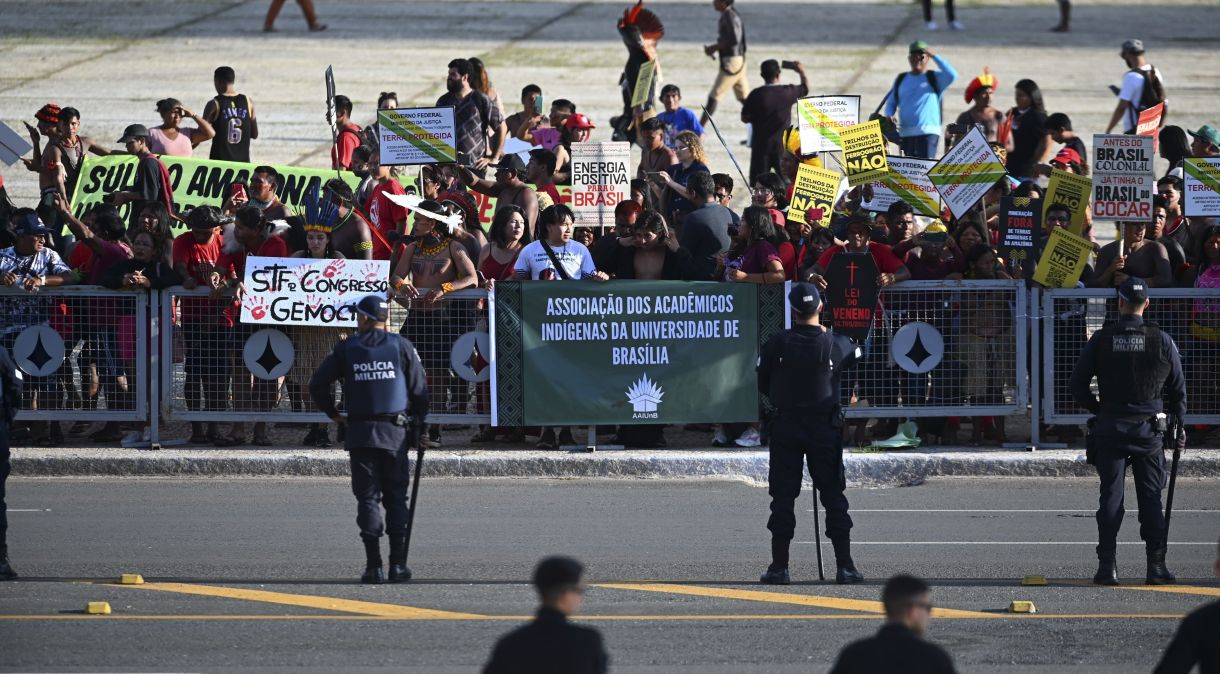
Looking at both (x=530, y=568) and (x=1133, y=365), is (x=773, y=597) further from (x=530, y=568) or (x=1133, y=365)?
(x=1133, y=365)

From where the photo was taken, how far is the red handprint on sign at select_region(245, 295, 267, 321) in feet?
46.5

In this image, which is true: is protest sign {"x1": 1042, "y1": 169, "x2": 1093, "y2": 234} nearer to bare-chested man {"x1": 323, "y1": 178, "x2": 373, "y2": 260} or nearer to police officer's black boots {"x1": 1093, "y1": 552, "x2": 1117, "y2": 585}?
police officer's black boots {"x1": 1093, "y1": 552, "x2": 1117, "y2": 585}

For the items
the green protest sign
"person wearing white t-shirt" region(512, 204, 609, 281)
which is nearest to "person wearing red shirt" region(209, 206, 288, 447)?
"person wearing white t-shirt" region(512, 204, 609, 281)

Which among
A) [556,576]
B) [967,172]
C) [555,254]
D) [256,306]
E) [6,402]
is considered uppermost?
[967,172]

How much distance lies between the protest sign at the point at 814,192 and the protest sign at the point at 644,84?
373 centimetres

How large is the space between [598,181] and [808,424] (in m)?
5.96

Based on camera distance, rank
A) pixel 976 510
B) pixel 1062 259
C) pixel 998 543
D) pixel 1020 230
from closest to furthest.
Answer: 1. pixel 998 543
2. pixel 976 510
3. pixel 1062 259
4. pixel 1020 230

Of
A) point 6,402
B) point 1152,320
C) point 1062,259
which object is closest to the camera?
point 6,402

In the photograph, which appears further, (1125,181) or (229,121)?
(229,121)

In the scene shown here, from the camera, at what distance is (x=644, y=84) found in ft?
62.5

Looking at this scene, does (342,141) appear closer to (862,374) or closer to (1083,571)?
(862,374)

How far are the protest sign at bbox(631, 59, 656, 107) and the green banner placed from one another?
5.46 metres

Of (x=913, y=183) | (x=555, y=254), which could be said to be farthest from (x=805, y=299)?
(x=913, y=183)

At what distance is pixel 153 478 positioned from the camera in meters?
13.9
